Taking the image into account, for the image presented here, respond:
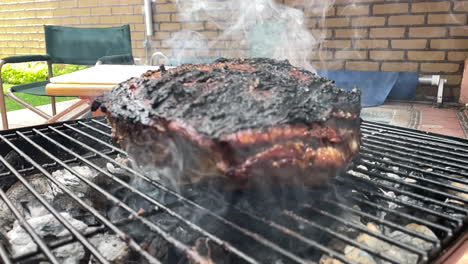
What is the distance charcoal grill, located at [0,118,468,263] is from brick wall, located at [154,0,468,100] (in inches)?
135

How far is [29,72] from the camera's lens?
9.75 metres

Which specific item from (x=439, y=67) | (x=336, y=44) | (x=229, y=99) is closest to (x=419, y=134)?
(x=229, y=99)

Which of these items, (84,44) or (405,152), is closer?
(405,152)

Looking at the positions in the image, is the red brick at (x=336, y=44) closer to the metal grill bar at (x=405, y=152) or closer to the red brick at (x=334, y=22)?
the red brick at (x=334, y=22)

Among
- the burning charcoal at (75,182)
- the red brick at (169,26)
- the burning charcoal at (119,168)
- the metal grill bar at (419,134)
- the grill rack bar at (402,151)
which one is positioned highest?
the red brick at (169,26)

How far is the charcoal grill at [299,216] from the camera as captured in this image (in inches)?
50.4

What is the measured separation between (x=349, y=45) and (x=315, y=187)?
487 cm

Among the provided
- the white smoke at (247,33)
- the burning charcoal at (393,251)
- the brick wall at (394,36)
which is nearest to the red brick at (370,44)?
the brick wall at (394,36)

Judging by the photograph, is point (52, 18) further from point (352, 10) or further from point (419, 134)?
point (419, 134)

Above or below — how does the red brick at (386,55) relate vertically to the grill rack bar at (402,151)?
above

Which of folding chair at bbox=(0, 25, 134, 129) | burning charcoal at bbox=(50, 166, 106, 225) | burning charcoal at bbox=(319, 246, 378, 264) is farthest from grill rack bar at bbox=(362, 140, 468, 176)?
folding chair at bbox=(0, 25, 134, 129)

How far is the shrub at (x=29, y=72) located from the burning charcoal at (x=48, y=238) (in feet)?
28.5

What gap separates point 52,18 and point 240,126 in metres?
10.0

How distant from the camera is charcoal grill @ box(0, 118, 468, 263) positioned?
1.28 metres
